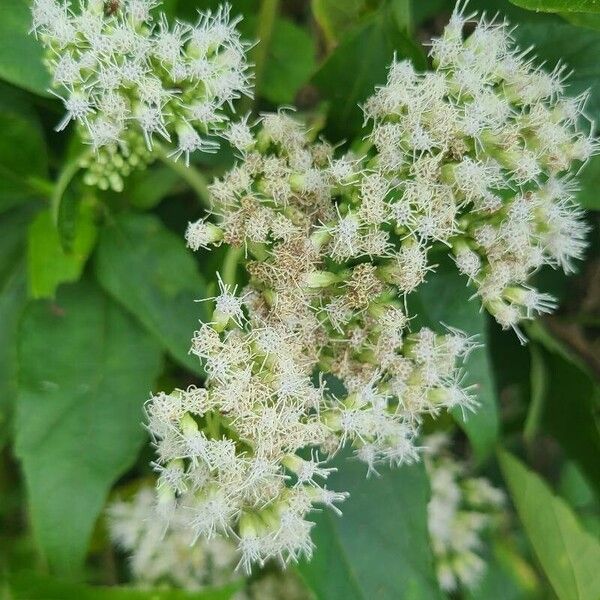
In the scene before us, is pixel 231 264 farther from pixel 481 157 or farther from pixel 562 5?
pixel 562 5

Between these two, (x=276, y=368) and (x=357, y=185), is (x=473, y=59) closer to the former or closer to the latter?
(x=357, y=185)

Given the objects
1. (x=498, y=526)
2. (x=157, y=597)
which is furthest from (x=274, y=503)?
(x=498, y=526)

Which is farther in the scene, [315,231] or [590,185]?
[590,185]

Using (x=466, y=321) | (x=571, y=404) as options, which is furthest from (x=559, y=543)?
(x=466, y=321)

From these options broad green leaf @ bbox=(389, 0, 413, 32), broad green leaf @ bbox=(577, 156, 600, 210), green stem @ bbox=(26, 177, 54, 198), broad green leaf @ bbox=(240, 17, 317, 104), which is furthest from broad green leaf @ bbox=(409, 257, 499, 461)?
→ green stem @ bbox=(26, 177, 54, 198)

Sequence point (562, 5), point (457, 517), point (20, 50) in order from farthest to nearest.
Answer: point (457, 517)
point (20, 50)
point (562, 5)

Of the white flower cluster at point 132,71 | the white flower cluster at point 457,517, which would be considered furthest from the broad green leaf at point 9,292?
the white flower cluster at point 457,517
